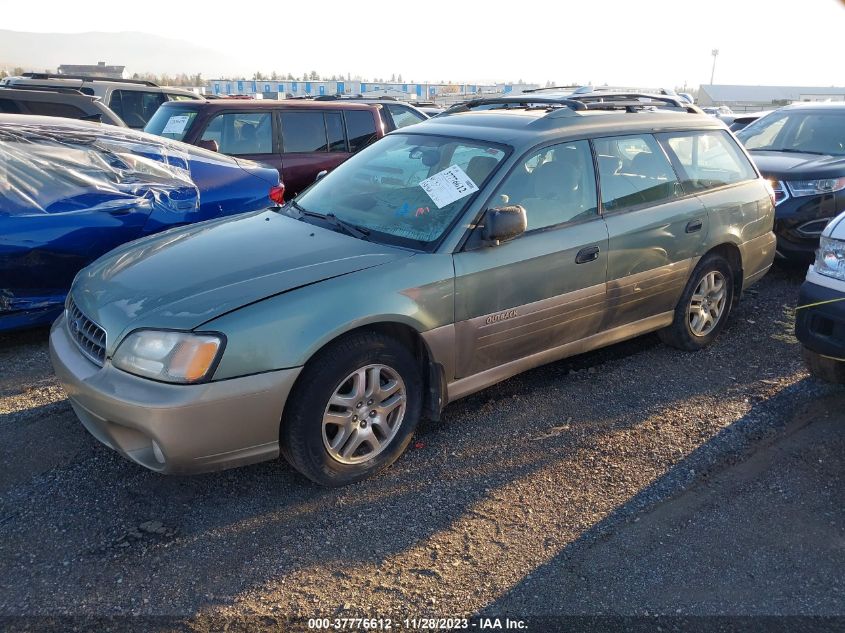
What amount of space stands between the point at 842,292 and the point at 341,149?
6127 millimetres

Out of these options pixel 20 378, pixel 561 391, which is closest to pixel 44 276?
pixel 20 378

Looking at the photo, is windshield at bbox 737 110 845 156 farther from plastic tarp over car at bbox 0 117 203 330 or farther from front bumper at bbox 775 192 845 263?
plastic tarp over car at bbox 0 117 203 330

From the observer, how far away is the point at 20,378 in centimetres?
436

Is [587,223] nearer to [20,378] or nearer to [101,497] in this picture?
[101,497]

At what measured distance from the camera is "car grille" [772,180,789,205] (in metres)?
6.81

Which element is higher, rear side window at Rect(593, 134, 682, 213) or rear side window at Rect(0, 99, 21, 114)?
rear side window at Rect(0, 99, 21, 114)

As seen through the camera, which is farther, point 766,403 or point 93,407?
point 766,403

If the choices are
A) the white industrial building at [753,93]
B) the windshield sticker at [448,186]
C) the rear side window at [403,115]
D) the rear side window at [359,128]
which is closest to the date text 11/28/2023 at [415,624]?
the windshield sticker at [448,186]

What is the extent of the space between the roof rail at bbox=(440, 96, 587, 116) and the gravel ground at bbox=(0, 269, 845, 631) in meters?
1.89

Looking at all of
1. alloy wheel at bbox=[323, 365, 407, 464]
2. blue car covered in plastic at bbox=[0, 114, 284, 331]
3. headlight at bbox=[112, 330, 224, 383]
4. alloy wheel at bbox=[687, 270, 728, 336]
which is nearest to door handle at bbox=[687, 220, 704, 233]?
alloy wheel at bbox=[687, 270, 728, 336]

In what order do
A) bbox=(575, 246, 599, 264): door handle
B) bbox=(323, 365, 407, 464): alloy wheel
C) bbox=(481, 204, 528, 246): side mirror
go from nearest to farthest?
bbox=(323, 365, 407, 464): alloy wheel < bbox=(481, 204, 528, 246): side mirror < bbox=(575, 246, 599, 264): door handle

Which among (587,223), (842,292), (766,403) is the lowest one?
(766,403)

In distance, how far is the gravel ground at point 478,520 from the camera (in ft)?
8.55

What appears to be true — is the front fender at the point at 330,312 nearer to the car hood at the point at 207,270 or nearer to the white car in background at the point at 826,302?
the car hood at the point at 207,270
